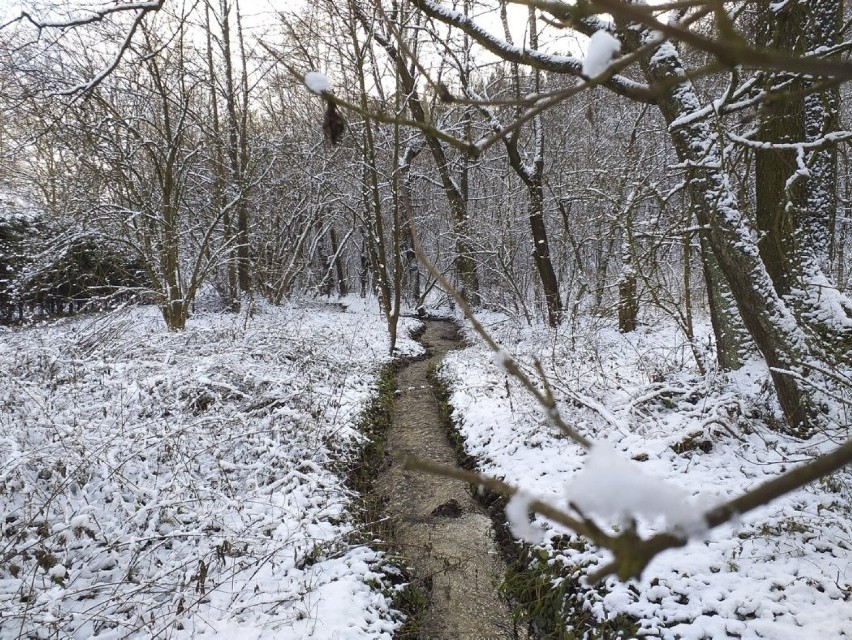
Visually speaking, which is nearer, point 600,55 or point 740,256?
point 600,55

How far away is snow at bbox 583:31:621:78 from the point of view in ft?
2.51

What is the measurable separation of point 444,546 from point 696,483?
2.22m

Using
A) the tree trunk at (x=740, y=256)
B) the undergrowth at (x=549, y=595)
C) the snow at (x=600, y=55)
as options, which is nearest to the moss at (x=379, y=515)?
the undergrowth at (x=549, y=595)

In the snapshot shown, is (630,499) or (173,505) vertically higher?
(630,499)

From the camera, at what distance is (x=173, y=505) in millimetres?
3963

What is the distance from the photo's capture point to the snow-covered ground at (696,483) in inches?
117

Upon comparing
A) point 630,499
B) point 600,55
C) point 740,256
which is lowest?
point 630,499

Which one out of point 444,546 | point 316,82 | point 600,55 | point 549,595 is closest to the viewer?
point 600,55

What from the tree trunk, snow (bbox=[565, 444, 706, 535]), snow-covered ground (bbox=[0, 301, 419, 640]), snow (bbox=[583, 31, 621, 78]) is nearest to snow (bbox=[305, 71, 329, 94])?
snow (bbox=[583, 31, 621, 78])

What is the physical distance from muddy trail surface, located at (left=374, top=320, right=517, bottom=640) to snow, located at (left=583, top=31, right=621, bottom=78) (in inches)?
74.0

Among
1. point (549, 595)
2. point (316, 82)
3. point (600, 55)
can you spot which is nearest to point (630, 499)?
point (600, 55)

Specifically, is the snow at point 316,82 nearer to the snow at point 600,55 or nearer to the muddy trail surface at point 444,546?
the snow at point 600,55

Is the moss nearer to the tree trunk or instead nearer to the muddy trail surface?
the muddy trail surface

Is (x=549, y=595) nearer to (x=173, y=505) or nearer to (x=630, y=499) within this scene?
(x=173, y=505)
